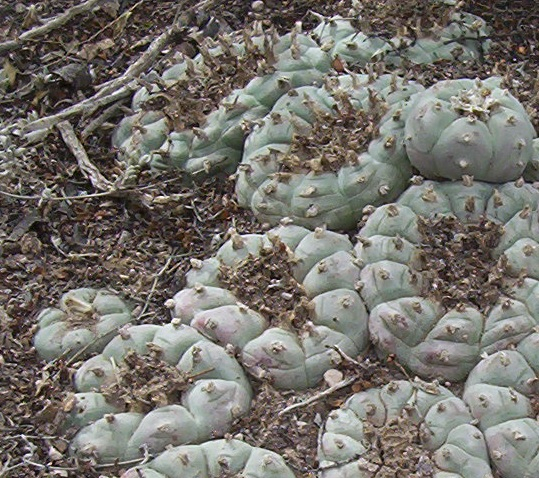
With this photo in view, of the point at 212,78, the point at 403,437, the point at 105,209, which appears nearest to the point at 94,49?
the point at 212,78

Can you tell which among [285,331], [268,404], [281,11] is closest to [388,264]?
[285,331]

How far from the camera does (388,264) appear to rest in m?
3.22

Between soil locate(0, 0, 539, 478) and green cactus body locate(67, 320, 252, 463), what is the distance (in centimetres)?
6

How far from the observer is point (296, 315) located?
3199mm

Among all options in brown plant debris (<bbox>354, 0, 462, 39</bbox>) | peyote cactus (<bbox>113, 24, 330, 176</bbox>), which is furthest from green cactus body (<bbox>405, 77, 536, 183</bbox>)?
brown plant debris (<bbox>354, 0, 462, 39</bbox>)

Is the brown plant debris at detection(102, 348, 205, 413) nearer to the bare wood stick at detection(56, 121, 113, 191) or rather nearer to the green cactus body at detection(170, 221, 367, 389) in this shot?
the green cactus body at detection(170, 221, 367, 389)

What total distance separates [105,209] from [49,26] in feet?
3.81

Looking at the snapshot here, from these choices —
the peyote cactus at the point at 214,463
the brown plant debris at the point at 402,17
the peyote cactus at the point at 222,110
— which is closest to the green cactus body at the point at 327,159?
the peyote cactus at the point at 222,110

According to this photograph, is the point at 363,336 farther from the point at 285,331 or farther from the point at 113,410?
the point at 113,410

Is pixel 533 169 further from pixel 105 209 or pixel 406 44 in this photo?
pixel 105 209

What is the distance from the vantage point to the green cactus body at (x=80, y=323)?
336 centimetres

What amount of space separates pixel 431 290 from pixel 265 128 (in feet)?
3.46

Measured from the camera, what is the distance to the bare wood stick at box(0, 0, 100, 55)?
454 centimetres

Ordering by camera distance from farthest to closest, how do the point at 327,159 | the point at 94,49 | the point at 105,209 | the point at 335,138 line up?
the point at 94,49 → the point at 105,209 → the point at 335,138 → the point at 327,159
